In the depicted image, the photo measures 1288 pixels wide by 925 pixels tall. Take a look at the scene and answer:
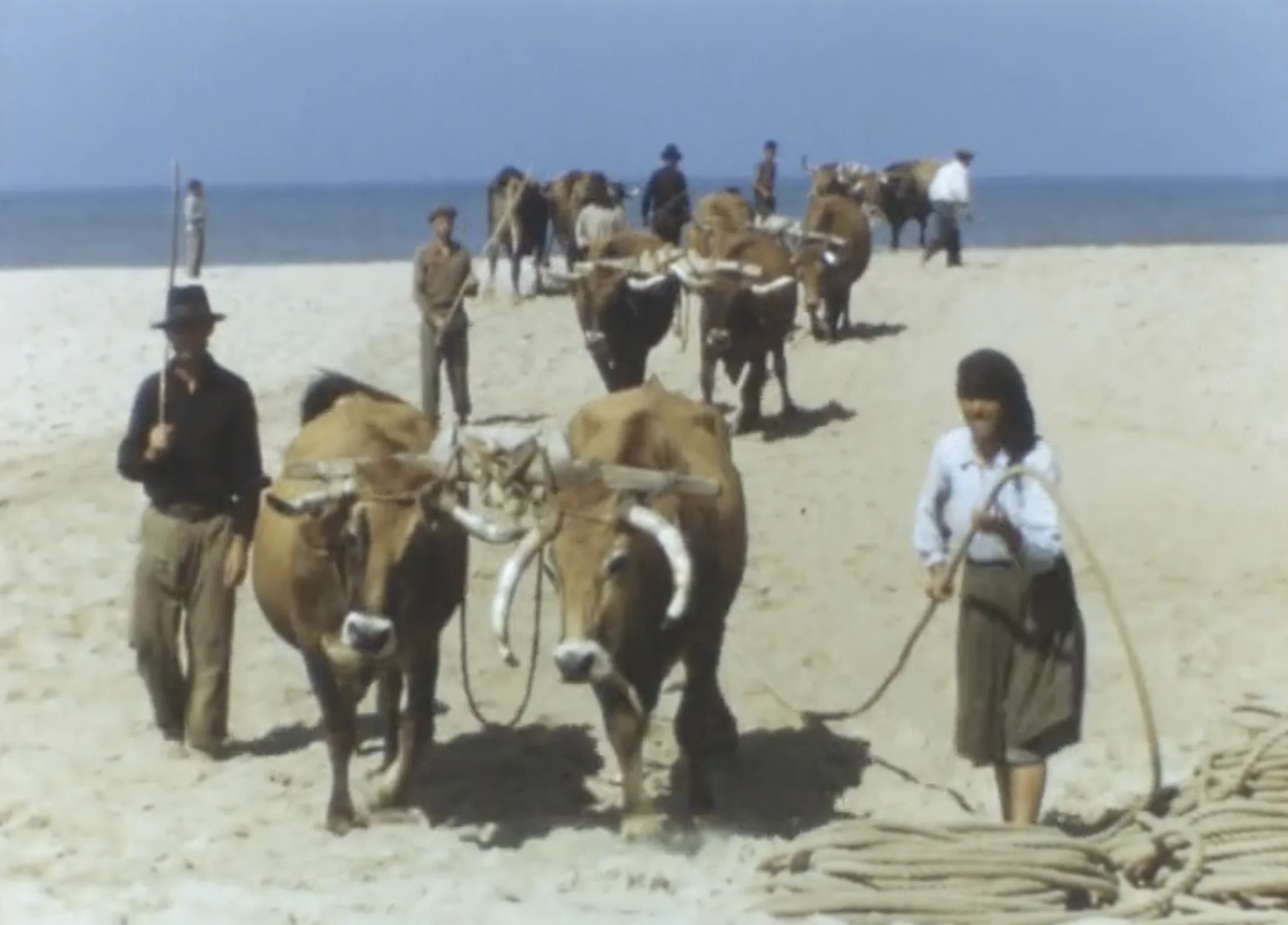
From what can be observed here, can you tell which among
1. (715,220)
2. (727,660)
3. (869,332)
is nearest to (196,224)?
(869,332)

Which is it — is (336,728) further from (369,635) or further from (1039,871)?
(1039,871)

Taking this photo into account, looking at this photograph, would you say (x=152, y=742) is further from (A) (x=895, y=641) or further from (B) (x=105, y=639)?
(A) (x=895, y=641)

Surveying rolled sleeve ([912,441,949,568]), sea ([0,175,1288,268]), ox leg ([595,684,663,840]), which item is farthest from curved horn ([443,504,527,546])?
sea ([0,175,1288,268])

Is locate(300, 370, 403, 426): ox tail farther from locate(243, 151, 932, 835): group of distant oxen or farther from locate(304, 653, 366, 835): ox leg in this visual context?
locate(304, 653, 366, 835): ox leg

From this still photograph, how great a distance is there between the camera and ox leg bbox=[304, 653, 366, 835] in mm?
8742

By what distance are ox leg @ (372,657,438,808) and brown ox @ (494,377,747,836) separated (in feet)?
3.06

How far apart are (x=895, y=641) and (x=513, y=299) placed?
16970 mm

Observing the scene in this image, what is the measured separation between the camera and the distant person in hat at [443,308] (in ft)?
55.5

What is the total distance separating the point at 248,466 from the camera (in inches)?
384

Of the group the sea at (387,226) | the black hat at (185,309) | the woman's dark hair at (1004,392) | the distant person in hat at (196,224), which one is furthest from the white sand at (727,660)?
the sea at (387,226)

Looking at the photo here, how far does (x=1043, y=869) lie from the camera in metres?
6.98

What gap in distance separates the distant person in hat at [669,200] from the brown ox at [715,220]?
598cm

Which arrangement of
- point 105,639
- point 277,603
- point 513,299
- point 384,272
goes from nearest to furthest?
1. point 277,603
2. point 105,639
3. point 513,299
4. point 384,272

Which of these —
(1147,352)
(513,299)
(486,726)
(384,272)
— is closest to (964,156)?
(513,299)
